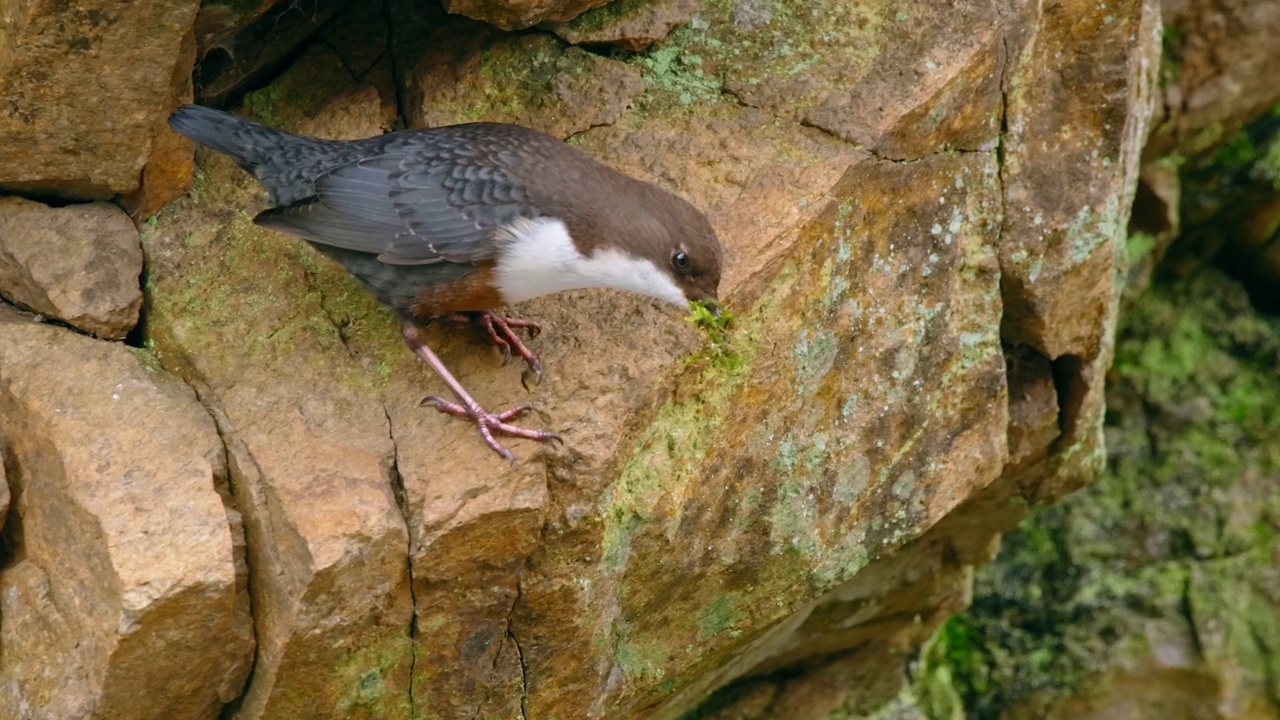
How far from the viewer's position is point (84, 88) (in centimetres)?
413

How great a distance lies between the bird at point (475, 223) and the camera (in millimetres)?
4098

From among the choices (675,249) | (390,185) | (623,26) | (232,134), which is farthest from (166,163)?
(675,249)

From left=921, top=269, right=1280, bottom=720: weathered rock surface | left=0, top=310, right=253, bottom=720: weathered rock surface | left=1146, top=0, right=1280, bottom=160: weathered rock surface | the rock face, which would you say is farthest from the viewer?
left=921, top=269, right=1280, bottom=720: weathered rock surface

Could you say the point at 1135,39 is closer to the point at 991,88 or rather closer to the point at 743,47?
the point at 991,88

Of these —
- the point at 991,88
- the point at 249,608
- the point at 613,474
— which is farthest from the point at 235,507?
the point at 991,88

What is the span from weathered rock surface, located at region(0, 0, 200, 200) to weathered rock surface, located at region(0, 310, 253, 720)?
1.76 feet

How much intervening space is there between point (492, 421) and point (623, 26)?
1594 millimetres

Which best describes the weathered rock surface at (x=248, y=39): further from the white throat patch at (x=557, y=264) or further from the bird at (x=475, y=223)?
the white throat patch at (x=557, y=264)

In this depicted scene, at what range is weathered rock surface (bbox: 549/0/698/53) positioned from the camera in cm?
481

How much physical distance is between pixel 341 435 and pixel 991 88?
2519 mm

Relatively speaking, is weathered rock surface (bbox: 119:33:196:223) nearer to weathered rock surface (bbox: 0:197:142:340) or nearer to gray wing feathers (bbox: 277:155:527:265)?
weathered rock surface (bbox: 0:197:142:340)

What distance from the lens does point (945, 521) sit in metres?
5.72

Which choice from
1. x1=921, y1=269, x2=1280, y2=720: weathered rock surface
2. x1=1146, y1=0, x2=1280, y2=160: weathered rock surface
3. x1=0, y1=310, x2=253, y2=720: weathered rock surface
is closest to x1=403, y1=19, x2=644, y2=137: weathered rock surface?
x1=0, y1=310, x2=253, y2=720: weathered rock surface

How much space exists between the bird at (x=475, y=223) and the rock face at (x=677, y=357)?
18 centimetres
